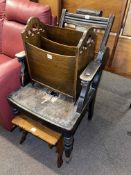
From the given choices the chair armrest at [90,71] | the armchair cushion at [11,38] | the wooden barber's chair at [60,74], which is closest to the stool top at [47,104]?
the wooden barber's chair at [60,74]

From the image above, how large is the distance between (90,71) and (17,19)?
37.7 inches

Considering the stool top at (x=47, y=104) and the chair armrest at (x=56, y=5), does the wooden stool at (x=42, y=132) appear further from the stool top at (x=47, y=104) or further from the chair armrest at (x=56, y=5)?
the chair armrest at (x=56, y=5)

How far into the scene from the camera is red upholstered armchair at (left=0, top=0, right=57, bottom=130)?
136 cm

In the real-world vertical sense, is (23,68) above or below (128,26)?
below

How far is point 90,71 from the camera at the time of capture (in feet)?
3.92

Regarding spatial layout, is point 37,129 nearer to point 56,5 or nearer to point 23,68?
point 23,68

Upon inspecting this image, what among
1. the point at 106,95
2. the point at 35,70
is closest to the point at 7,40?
the point at 35,70

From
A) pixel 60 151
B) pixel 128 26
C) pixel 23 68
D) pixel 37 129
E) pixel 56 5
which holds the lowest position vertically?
pixel 60 151

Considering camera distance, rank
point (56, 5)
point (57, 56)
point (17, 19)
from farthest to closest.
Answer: point (56, 5)
point (17, 19)
point (57, 56)

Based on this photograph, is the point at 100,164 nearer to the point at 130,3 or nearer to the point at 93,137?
the point at 93,137

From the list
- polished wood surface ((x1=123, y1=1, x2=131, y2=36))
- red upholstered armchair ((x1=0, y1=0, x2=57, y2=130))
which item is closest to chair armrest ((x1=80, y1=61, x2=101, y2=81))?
red upholstered armchair ((x1=0, y1=0, x2=57, y2=130))

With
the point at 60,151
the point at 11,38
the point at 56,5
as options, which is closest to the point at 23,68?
the point at 11,38

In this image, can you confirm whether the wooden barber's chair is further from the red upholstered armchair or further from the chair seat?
the chair seat

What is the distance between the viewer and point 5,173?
1.34 m
